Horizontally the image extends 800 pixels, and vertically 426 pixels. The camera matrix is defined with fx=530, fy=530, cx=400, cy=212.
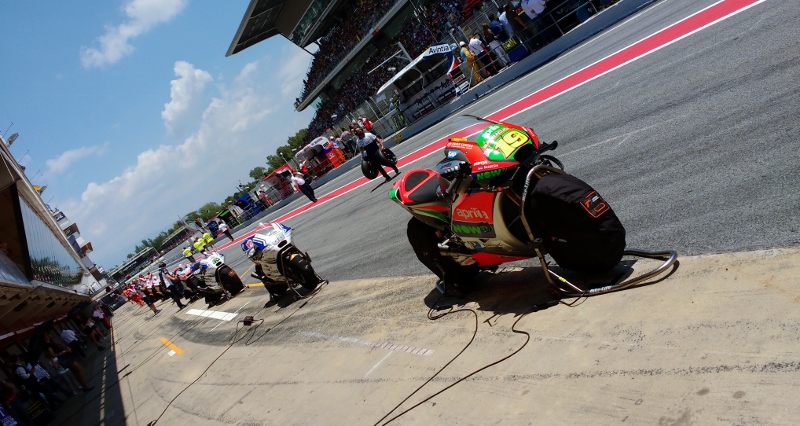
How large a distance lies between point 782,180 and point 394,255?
6140 mm

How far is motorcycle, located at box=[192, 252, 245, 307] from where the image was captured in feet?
51.5

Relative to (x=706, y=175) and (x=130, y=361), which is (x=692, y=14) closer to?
(x=706, y=175)

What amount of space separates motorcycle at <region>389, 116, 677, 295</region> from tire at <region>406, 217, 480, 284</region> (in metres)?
0.54

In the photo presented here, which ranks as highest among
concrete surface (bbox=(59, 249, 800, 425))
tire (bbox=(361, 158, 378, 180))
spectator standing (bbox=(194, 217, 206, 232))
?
spectator standing (bbox=(194, 217, 206, 232))

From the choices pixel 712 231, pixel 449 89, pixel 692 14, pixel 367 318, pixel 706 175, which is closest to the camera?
pixel 712 231

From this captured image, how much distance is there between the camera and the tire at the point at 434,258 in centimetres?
634

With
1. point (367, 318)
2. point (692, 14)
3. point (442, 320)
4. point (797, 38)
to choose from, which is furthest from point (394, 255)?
point (692, 14)

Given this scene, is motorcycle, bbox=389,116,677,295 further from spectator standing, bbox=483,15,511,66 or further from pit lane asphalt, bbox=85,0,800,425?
spectator standing, bbox=483,15,511,66

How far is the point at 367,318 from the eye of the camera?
7.48m

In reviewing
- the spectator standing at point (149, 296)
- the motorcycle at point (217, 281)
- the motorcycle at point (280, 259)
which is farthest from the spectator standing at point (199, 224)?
the motorcycle at point (280, 259)

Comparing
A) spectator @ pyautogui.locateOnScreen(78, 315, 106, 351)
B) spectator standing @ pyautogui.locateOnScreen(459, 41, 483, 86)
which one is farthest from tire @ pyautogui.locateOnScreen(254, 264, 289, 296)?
spectator @ pyautogui.locateOnScreen(78, 315, 106, 351)

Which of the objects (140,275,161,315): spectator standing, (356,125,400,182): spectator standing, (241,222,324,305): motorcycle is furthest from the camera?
(140,275,161,315): spectator standing

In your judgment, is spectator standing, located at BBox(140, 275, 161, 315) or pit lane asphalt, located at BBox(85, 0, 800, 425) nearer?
pit lane asphalt, located at BBox(85, 0, 800, 425)

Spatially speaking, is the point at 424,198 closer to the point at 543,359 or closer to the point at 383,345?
the point at 383,345
